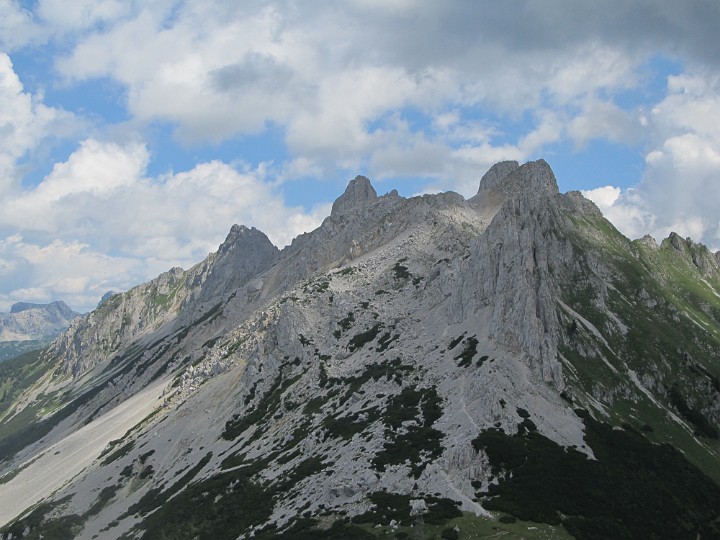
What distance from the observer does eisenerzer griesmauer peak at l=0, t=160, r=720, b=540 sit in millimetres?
70750

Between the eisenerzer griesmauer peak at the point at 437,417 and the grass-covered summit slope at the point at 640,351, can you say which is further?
the grass-covered summit slope at the point at 640,351

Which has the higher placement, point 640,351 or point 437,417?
point 437,417

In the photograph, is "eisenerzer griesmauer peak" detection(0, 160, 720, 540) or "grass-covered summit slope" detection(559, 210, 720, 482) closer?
"eisenerzer griesmauer peak" detection(0, 160, 720, 540)

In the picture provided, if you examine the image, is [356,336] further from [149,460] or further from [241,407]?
[149,460]

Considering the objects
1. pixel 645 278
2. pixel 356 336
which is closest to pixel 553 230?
pixel 645 278

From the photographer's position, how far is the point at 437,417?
88.2 meters

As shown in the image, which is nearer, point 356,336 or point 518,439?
point 518,439

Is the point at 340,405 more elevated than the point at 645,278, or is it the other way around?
the point at 340,405

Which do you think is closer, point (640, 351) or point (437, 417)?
point (437, 417)

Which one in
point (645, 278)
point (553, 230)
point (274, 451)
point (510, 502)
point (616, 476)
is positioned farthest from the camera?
point (645, 278)

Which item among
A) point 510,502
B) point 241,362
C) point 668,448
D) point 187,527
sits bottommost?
point 668,448

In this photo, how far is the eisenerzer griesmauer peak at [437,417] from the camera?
70.8m

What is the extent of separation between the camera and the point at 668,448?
9556 cm

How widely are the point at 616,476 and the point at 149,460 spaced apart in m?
95.2
